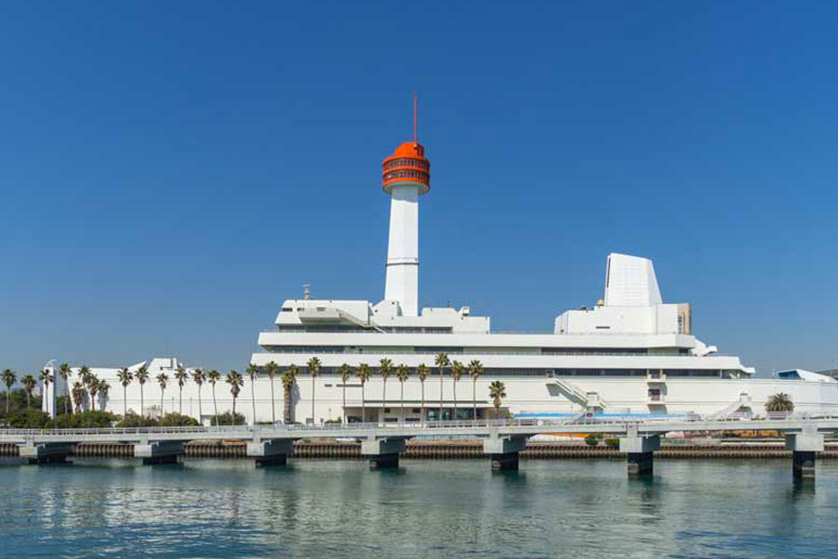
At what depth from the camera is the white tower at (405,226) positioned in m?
125

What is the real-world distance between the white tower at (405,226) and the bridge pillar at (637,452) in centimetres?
5028

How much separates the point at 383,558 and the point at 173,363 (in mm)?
88494

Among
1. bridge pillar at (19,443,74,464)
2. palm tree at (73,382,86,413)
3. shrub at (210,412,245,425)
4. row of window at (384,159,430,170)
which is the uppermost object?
row of window at (384,159,430,170)

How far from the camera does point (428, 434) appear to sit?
8538cm

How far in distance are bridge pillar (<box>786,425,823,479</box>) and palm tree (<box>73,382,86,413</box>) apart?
3612 inches

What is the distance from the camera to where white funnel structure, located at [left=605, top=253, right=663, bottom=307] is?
412 feet

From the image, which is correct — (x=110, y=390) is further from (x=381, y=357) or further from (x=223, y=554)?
(x=223, y=554)

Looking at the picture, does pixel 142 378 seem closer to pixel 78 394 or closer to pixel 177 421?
pixel 78 394

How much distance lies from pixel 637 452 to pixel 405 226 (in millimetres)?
56316

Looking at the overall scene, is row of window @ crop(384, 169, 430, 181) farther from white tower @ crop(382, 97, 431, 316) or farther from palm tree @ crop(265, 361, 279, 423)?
palm tree @ crop(265, 361, 279, 423)

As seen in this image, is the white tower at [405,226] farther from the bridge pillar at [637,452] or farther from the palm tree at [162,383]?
the bridge pillar at [637,452]

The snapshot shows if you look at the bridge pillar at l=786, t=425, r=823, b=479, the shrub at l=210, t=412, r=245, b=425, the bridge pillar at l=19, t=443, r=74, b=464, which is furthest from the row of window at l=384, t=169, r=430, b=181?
the bridge pillar at l=786, t=425, r=823, b=479

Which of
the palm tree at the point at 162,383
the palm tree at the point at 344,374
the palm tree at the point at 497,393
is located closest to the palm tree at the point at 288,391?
the palm tree at the point at 344,374

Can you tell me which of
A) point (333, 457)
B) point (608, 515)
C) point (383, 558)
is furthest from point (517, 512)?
point (333, 457)
